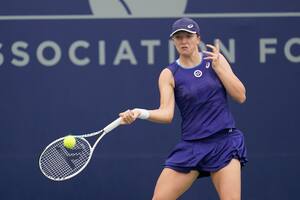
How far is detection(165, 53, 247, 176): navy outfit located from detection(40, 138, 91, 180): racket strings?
1.69 feet

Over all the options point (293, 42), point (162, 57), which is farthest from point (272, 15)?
point (162, 57)

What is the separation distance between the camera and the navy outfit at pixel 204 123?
552cm

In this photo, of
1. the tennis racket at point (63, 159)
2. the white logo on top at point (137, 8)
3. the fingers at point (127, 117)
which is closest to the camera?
the fingers at point (127, 117)

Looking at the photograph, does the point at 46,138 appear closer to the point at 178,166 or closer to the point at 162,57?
the point at 162,57

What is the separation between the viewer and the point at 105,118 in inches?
275

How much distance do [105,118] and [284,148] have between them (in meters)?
1.32

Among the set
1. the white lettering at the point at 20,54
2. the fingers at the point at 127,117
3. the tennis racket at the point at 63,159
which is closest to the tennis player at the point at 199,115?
the fingers at the point at 127,117

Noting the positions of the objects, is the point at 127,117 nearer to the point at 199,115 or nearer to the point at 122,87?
the point at 199,115

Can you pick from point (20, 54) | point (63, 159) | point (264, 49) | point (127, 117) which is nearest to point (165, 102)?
point (127, 117)

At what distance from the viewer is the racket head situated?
18.5ft

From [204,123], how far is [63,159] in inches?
33.4

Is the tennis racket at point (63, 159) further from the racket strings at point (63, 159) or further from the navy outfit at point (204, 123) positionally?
the navy outfit at point (204, 123)

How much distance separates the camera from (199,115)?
18.2 feet

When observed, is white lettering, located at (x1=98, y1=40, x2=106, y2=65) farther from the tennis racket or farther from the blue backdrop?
the tennis racket
